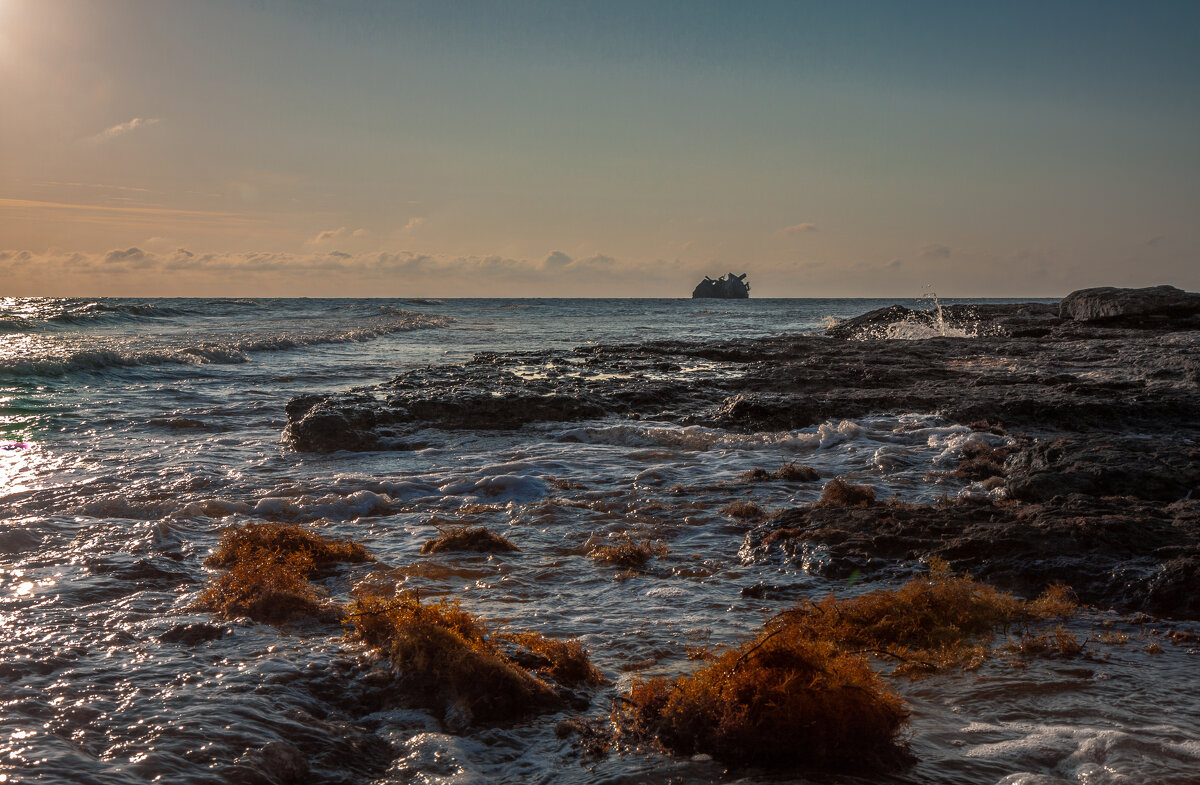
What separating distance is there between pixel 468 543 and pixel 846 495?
345 centimetres

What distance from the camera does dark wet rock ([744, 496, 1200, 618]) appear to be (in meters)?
5.02

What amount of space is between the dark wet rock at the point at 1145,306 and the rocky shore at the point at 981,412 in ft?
0.16

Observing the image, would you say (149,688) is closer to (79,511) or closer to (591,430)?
(79,511)

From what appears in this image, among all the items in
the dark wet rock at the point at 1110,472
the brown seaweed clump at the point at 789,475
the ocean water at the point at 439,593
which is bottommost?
the ocean water at the point at 439,593

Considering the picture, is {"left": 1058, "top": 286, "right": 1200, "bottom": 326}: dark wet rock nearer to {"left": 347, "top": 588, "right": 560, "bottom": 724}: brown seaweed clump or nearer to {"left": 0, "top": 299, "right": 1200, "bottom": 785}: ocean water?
{"left": 0, "top": 299, "right": 1200, "bottom": 785}: ocean water

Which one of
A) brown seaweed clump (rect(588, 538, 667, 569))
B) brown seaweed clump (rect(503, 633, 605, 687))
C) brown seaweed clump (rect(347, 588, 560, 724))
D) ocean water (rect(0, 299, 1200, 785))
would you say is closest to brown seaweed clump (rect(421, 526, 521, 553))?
ocean water (rect(0, 299, 1200, 785))

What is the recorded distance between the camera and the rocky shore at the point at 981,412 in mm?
5551

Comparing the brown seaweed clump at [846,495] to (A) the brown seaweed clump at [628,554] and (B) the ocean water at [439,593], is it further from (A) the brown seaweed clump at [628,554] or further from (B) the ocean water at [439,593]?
(A) the brown seaweed clump at [628,554]

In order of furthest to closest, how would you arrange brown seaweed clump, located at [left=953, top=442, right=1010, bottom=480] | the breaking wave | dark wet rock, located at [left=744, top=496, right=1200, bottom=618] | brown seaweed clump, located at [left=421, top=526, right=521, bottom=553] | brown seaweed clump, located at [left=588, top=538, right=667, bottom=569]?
the breaking wave < brown seaweed clump, located at [left=953, top=442, right=1010, bottom=480] < brown seaweed clump, located at [left=421, top=526, right=521, bottom=553] < brown seaweed clump, located at [left=588, top=538, right=667, bottom=569] < dark wet rock, located at [left=744, top=496, right=1200, bottom=618]

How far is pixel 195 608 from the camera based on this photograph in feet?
15.7

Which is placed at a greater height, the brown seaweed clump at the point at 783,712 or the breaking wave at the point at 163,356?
the breaking wave at the point at 163,356

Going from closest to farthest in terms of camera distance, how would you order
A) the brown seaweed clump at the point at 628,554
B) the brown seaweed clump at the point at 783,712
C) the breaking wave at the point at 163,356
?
the brown seaweed clump at the point at 783,712, the brown seaweed clump at the point at 628,554, the breaking wave at the point at 163,356

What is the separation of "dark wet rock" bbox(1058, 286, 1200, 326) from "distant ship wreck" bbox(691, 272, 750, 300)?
4804 inches

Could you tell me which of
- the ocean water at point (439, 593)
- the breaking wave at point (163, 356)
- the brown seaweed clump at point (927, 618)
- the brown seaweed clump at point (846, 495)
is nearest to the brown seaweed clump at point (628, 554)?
the ocean water at point (439, 593)
